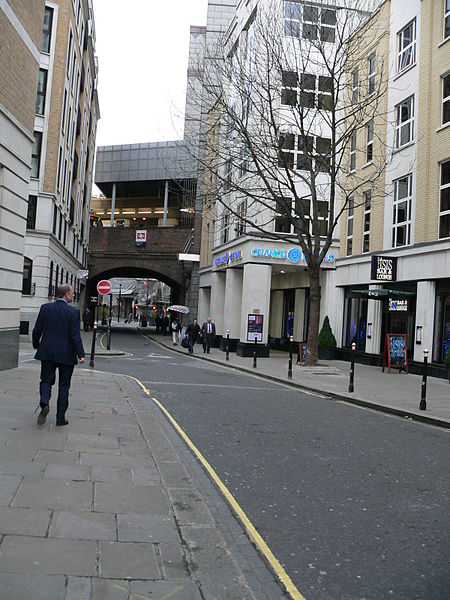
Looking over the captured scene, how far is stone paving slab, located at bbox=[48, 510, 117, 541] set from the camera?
12.0ft

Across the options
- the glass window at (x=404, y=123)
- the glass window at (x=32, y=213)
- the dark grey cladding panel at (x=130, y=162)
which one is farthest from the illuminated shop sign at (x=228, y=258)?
the dark grey cladding panel at (x=130, y=162)

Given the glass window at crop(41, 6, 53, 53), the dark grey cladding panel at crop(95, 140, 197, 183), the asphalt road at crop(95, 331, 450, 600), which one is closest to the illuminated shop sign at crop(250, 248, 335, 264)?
the asphalt road at crop(95, 331, 450, 600)

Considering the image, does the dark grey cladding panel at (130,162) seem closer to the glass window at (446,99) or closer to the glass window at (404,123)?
the glass window at (404,123)

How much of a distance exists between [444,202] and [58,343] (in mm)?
15639

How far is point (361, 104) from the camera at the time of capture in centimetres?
1911

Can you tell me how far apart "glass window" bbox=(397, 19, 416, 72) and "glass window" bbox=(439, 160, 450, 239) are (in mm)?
4961

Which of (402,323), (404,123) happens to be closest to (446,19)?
(404,123)

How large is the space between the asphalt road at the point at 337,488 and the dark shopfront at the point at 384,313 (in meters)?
10.2

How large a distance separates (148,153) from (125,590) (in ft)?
187

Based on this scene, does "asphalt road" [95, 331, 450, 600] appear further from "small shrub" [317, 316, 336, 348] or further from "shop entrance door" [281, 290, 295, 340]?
"shop entrance door" [281, 290, 295, 340]

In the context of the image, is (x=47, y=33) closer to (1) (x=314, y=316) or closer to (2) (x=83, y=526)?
(1) (x=314, y=316)

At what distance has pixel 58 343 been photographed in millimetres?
6711

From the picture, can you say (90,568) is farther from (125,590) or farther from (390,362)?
→ (390,362)

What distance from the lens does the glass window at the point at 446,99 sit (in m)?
18.9
